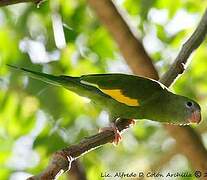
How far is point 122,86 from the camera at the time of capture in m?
1.48

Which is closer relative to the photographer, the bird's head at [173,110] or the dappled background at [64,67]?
the bird's head at [173,110]

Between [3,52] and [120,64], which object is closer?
[3,52]

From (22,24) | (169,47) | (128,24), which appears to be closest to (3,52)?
(22,24)

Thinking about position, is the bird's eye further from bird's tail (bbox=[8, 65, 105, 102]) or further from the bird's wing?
bird's tail (bbox=[8, 65, 105, 102])

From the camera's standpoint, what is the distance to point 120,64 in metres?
2.30

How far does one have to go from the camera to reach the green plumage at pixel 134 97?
1463 millimetres

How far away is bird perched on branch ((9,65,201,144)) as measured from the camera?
1463 mm

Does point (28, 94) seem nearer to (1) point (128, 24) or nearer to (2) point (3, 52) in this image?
(2) point (3, 52)

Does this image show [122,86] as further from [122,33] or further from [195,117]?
[122,33]

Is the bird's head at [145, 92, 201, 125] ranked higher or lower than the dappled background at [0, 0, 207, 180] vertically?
higher

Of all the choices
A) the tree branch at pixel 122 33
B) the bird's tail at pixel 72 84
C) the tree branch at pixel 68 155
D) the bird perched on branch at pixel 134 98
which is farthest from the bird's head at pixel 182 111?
the tree branch at pixel 122 33

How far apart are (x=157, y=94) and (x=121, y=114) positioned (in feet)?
0.41

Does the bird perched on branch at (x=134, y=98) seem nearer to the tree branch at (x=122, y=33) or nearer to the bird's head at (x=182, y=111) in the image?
the bird's head at (x=182, y=111)

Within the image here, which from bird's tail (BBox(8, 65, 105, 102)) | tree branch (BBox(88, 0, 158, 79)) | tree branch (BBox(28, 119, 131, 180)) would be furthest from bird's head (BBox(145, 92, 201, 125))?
tree branch (BBox(88, 0, 158, 79))
